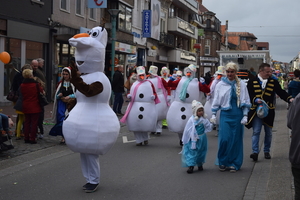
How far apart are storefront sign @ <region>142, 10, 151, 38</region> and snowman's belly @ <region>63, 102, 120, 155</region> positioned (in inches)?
1183

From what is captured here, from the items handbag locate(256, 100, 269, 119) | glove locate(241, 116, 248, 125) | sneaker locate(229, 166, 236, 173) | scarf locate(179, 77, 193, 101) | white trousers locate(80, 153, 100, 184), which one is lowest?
sneaker locate(229, 166, 236, 173)

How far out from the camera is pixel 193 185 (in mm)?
7102

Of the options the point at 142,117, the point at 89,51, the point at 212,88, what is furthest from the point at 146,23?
the point at 89,51

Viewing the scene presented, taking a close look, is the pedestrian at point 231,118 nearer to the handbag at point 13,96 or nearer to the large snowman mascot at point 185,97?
the large snowman mascot at point 185,97

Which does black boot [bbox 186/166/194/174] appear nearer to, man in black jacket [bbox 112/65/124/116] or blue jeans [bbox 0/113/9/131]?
blue jeans [bbox 0/113/9/131]

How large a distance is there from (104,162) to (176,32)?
128 feet

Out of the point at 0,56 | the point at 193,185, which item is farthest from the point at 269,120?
the point at 0,56

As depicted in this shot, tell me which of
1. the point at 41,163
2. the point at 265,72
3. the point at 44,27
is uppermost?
the point at 44,27

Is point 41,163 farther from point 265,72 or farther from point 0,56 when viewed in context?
point 265,72

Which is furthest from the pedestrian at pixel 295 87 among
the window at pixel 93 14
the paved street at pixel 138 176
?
the window at pixel 93 14

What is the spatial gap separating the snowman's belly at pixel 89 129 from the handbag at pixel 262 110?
3524 millimetres

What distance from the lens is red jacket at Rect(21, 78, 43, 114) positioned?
1056cm

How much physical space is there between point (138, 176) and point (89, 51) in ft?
7.91

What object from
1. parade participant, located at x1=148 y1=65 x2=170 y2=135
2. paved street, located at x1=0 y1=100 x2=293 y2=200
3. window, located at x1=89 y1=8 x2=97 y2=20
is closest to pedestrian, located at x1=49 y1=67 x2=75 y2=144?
paved street, located at x1=0 y1=100 x2=293 y2=200
